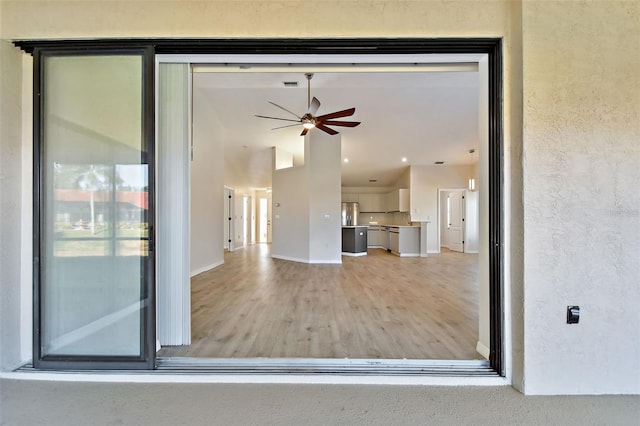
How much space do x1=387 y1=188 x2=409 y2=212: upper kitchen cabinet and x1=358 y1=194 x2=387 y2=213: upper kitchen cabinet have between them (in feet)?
1.90

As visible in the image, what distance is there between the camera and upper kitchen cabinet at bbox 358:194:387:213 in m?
11.5

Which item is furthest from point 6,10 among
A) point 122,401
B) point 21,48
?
point 122,401

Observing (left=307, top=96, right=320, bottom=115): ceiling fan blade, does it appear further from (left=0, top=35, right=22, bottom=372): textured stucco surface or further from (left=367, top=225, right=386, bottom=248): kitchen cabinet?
(left=367, top=225, right=386, bottom=248): kitchen cabinet

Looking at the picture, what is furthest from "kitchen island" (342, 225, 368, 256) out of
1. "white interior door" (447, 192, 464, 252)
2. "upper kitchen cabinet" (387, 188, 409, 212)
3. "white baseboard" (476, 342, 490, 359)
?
"white baseboard" (476, 342, 490, 359)

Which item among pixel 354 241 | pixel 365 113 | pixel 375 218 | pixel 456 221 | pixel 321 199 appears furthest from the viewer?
pixel 375 218

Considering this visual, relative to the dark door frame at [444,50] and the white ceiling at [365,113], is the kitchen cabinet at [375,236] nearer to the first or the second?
the white ceiling at [365,113]

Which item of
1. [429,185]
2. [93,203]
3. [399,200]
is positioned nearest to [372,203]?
[399,200]

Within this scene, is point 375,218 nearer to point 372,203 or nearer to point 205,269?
point 372,203

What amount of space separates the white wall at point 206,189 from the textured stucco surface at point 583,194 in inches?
192

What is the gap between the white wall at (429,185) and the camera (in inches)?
359

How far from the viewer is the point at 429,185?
9.12 meters

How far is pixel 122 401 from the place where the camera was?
58.1 inches

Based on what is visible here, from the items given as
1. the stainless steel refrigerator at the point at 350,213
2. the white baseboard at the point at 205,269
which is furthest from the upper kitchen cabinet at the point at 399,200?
the white baseboard at the point at 205,269

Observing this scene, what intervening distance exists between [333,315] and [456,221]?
808cm
